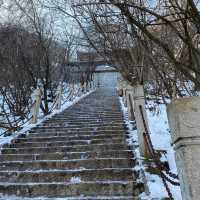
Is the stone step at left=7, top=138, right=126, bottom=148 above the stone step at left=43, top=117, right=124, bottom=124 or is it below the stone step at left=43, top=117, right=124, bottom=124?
below

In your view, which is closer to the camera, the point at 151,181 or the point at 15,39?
the point at 151,181

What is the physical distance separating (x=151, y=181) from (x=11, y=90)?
31.5ft

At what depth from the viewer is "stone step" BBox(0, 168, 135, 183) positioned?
20.4 feet

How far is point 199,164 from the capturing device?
7.79ft

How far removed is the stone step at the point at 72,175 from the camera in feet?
20.4

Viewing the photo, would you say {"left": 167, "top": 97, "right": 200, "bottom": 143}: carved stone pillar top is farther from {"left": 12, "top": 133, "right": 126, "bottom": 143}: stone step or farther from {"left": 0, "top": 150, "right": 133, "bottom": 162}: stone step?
{"left": 12, "top": 133, "right": 126, "bottom": 143}: stone step

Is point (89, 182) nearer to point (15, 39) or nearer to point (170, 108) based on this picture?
point (170, 108)

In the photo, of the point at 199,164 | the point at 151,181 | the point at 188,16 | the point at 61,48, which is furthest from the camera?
the point at 61,48

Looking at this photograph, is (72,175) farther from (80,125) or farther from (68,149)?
(80,125)

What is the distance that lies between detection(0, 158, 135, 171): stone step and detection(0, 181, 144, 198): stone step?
0.92m

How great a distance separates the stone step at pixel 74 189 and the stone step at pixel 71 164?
0.92 meters

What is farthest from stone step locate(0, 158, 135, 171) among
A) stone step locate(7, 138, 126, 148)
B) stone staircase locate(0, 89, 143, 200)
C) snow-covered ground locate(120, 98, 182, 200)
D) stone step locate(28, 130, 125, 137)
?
stone step locate(28, 130, 125, 137)

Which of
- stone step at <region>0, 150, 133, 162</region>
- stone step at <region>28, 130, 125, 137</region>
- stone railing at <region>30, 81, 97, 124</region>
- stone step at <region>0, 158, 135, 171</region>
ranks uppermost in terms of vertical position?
stone railing at <region>30, 81, 97, 124</region>

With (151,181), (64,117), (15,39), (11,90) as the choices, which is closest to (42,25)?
(15,39)
